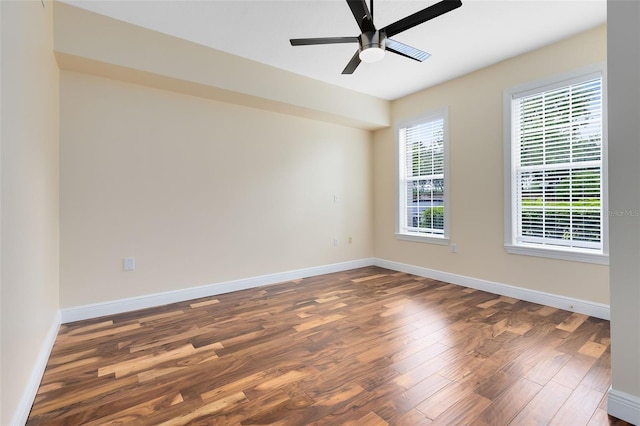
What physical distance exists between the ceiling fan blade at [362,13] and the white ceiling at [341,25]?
46cm

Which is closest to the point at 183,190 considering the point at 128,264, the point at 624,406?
the point at 128,264

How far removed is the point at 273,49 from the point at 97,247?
273 cm

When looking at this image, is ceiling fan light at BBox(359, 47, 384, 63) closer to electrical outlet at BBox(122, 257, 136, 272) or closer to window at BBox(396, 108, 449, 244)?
window at BBox(396, 108, 449, 244)

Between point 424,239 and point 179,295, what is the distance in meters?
3.38

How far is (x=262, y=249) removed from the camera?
4.08 meters

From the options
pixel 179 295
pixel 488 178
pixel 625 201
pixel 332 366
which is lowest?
pixel 332 366

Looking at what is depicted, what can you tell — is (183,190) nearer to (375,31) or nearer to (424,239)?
(375,31)

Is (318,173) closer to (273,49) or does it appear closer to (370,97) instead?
(370,97)

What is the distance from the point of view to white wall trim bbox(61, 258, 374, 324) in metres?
2.90

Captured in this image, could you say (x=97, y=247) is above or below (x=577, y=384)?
above

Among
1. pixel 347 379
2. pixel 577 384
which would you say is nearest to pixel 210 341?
pixel 347 379

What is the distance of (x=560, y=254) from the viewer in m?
3.12

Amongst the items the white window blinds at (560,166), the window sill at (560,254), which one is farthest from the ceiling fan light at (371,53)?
the window sill at (560,254)

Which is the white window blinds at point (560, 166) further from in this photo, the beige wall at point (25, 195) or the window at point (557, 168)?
the beige wall at point (25, 195)
